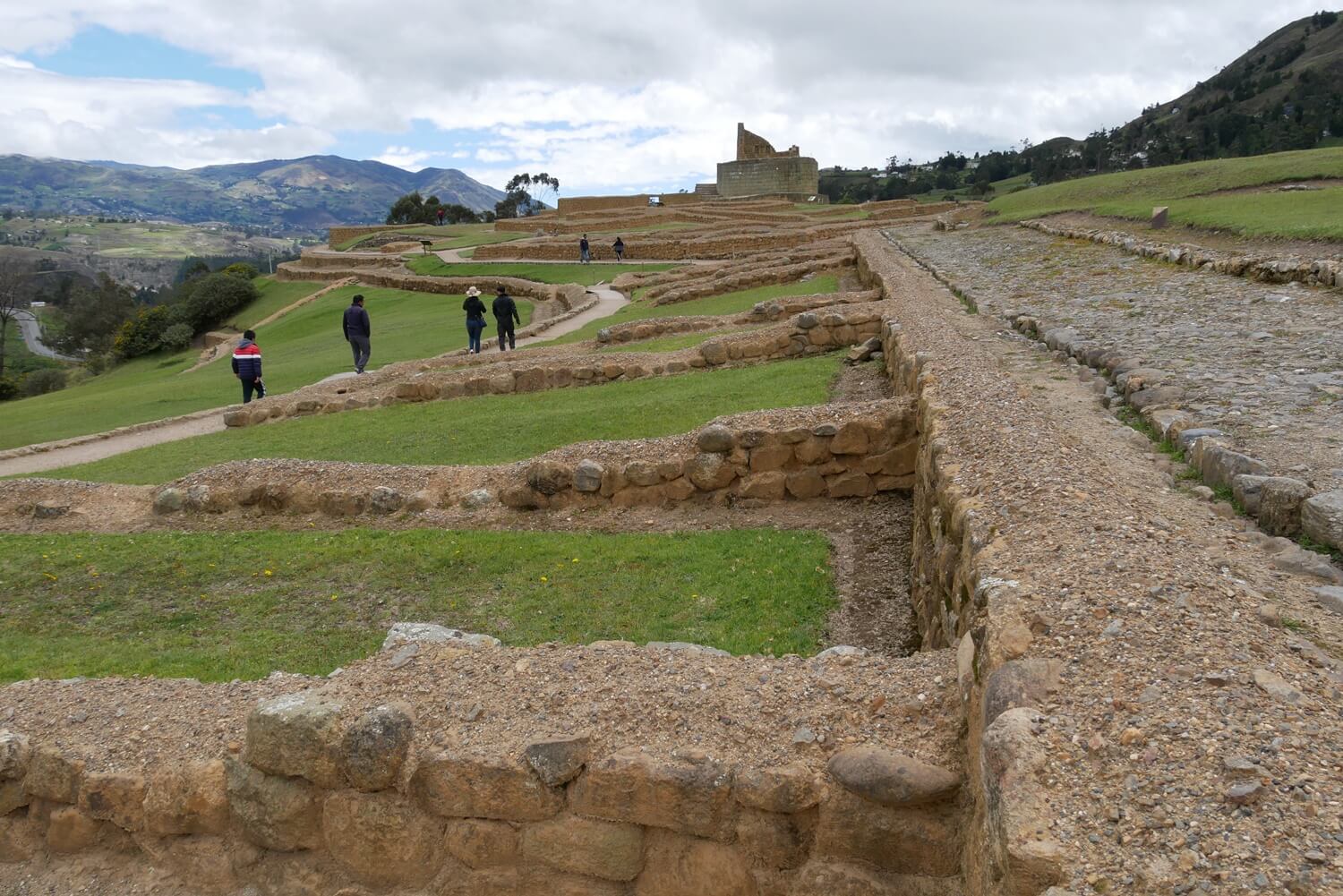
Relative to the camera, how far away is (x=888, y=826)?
135 inches

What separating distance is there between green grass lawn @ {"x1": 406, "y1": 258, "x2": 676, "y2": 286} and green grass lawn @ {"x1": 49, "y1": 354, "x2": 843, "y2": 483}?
69.1ft

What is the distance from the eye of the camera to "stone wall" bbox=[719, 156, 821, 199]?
64188mm

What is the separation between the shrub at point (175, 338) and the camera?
47.2 metres

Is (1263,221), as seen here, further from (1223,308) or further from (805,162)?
(805,162)

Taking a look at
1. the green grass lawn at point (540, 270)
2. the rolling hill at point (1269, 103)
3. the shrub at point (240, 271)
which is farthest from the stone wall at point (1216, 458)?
the rolling hill at point (1269, 103)

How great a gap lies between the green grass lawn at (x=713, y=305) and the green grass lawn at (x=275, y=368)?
3695 millimetres

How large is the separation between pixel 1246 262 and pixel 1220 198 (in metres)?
14.3

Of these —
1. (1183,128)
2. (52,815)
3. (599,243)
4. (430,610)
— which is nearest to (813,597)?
(430,610)

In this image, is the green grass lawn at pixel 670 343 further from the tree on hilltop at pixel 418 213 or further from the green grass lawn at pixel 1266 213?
the tree on hilltop at pixel 418 213

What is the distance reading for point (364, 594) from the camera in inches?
321

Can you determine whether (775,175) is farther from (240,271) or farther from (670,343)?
(670,343)

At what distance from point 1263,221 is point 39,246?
21173cm

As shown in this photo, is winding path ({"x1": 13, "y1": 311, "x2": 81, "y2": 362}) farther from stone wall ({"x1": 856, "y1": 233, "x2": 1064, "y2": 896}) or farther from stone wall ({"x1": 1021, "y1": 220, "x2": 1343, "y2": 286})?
stone wall ({"x1": 856, "y1": 233, "x2": 1064, "y2": 896})

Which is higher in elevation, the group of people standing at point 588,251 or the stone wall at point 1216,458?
the group of people standing at point 588,251
